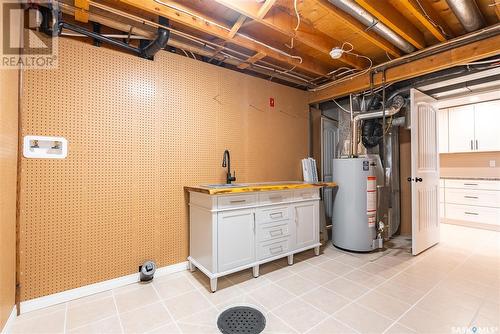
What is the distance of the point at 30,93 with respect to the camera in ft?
6.11

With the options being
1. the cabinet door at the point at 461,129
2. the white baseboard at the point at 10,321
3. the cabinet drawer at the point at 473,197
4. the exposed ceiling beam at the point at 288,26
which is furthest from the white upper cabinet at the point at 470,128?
the white baseboard at the point at 10,321

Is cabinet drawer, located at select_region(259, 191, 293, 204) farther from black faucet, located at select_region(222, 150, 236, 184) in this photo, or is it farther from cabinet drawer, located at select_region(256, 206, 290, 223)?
black faucet, located at select_region(222, 150, 236, 184)

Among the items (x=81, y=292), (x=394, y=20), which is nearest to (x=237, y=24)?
(x=394, y=20)

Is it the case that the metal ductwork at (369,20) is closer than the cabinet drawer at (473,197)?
Yes

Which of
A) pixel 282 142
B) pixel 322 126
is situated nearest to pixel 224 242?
pixel 282 142

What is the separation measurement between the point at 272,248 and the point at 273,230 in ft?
0.66

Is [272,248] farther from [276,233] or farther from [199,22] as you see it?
[199,22]


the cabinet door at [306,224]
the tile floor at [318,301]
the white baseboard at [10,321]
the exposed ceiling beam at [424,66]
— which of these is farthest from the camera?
the cabinet door at [306,224]

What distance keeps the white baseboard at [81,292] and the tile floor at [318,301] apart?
0.20ft

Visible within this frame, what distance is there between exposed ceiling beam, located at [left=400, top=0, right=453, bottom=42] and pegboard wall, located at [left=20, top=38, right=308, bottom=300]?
6.30 feet

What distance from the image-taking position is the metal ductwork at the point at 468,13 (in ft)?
6.35

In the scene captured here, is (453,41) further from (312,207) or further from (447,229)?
(447,229)

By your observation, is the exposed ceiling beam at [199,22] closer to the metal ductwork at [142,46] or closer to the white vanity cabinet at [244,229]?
the metal ductwork at [142,46]

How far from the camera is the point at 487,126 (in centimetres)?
415
